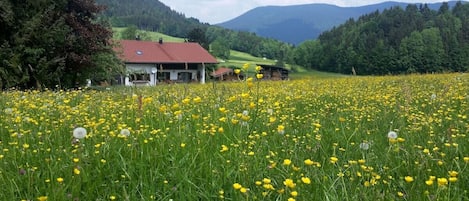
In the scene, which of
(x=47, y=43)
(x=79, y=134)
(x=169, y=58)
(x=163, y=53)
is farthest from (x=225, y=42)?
(x=79, y=134)

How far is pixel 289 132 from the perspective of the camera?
13.1ft

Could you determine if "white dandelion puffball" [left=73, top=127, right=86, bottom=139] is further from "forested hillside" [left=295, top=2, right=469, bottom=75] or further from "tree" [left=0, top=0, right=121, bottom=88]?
"forested hillside" [left=295, top=2, right=469, bottom=75]

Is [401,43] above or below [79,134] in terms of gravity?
above

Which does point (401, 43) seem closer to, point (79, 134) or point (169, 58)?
point (169, 58)

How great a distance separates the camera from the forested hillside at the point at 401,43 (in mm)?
85375

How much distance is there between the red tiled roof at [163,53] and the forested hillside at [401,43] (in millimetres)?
36629

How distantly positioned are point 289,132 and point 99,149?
1.78 m

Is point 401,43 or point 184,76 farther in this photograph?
point 401,43

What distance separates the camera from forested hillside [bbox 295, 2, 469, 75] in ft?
280

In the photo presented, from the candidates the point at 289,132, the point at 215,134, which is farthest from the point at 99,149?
the point at 289,132

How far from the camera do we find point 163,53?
64.4 meters

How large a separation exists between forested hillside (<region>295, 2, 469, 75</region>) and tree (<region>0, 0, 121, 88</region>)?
67267 millimetres

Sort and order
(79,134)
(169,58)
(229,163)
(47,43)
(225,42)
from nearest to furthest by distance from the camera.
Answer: (229,163) < (79,134) < (47,43) < (169,58) < (225,42)

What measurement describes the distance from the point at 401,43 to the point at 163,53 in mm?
54211
